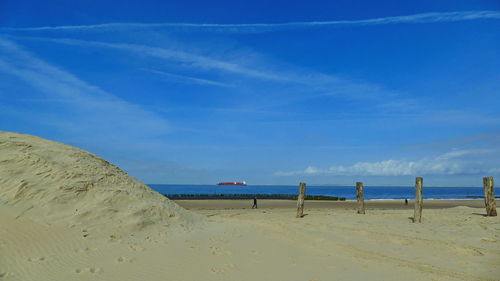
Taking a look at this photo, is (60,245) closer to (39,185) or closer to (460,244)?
(39,185)

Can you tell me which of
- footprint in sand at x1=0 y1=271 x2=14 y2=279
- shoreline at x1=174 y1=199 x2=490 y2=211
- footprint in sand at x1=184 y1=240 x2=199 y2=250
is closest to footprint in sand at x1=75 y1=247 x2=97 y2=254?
footprint in sand at x1=0 y1=271 x2=14 y2=279

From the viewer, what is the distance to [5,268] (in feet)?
23.9

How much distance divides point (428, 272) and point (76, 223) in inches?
388

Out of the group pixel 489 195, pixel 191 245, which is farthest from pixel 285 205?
pixel 191 245

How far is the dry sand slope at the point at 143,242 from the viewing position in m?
8.13

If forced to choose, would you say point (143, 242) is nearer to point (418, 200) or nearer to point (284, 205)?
point (418, 200)

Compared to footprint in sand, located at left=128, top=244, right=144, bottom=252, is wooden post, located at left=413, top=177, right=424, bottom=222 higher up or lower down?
higher up

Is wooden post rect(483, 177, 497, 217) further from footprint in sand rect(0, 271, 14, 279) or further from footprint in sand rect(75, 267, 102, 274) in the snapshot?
footprint in sand rect(0, 271, 14, 279)

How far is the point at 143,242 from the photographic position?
980 centimetres

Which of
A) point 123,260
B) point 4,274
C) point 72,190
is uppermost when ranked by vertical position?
point 72,190

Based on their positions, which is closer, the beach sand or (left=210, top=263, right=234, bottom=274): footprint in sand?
the beach sand

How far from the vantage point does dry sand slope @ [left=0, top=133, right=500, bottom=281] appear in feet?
26.7

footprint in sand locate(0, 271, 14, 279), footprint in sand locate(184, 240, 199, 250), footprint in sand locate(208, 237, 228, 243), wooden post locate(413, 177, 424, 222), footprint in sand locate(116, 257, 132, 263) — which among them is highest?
wooden post locate(413, 177, 424, 222)

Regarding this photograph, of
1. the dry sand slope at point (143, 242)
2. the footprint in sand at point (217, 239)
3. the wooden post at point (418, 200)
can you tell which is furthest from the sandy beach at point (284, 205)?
the footprint in sand at point (217, 239)
